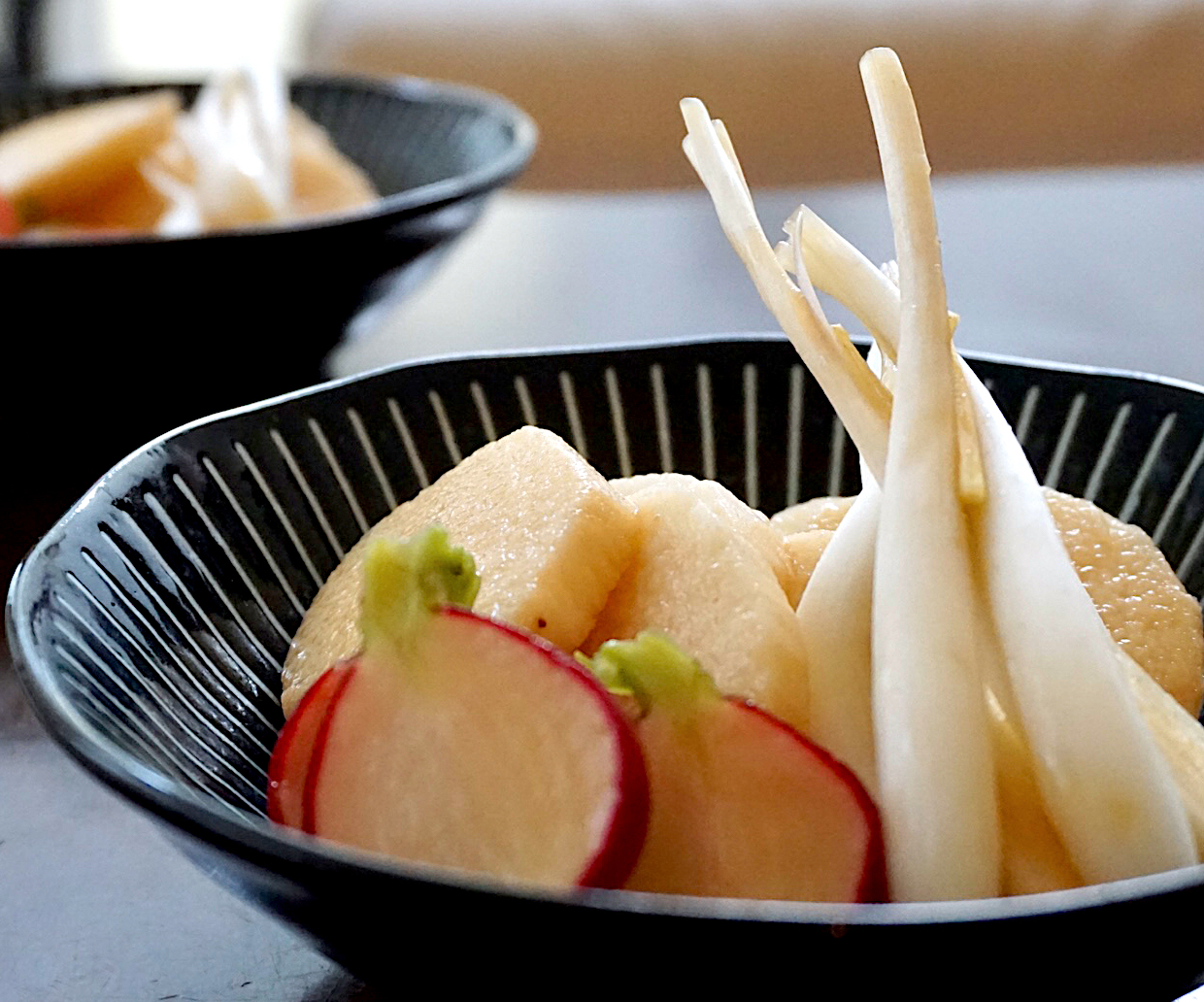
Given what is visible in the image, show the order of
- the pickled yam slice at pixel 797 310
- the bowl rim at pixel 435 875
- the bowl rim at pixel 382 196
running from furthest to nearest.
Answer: the bowl rim at pixel 382 196 → the pickled yam slice at pixel 797 310 → the bowl rim at pixel 435 875

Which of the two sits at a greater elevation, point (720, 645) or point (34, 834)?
point (720, 645)

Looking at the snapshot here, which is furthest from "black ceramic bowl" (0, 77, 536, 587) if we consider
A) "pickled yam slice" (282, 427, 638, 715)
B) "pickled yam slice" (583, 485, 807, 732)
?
"pickled yam slice" (583, 485, 807, 732)

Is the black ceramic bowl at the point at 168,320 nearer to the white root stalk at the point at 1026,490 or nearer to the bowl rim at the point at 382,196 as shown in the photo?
the bowl rim at the point at 382,196

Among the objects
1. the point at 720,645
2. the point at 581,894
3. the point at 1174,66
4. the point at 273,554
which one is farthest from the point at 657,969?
the point at 1174,66

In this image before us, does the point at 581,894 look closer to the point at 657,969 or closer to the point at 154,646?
the point at 657,969

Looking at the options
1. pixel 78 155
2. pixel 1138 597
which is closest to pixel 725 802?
pixel 1138 597

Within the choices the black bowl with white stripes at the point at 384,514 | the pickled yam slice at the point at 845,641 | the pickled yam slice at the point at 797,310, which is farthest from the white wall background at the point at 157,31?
the pickled yam slice at the point at 845,641

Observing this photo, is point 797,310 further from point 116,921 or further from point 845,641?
point 116,921

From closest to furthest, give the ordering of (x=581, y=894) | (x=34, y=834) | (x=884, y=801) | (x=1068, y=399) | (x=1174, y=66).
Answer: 1. (x=581, y=894)
2. (x=884, y=801)
3. (x=34, y=834)
4. (x=1068, y=399)
5. (x=1174, y=66)
